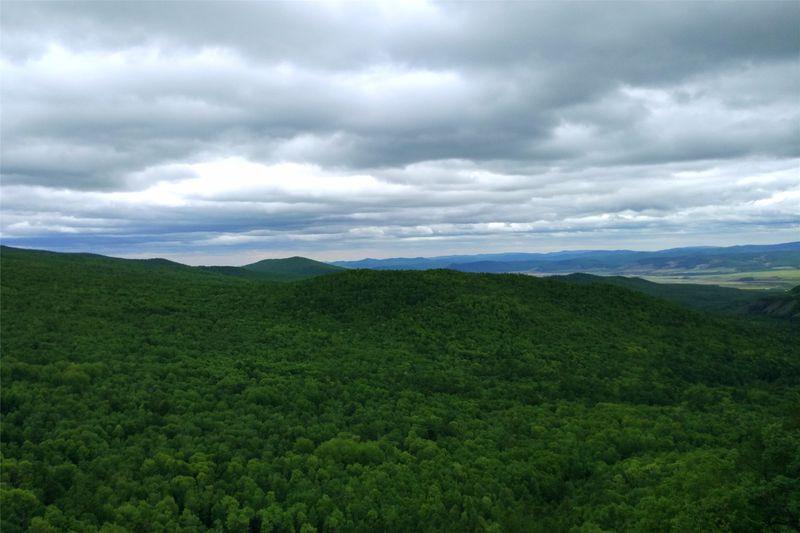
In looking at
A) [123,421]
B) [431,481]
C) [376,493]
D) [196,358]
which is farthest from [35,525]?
[196,358]

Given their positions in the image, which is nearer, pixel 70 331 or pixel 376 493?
pixel 376 493

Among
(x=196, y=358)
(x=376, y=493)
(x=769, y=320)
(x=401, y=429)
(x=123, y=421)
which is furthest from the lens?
(x=769, y=320)

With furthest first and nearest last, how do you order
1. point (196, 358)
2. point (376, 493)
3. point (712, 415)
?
point (196, 358), point (712, 415), point (376, 493)

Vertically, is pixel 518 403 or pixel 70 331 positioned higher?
pixel 70 331

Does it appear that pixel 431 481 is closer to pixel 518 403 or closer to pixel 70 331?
pixel 518 403

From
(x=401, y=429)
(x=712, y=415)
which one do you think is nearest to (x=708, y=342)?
(x=712, y=415)

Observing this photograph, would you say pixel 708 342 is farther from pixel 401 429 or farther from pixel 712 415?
pixel 401 429
